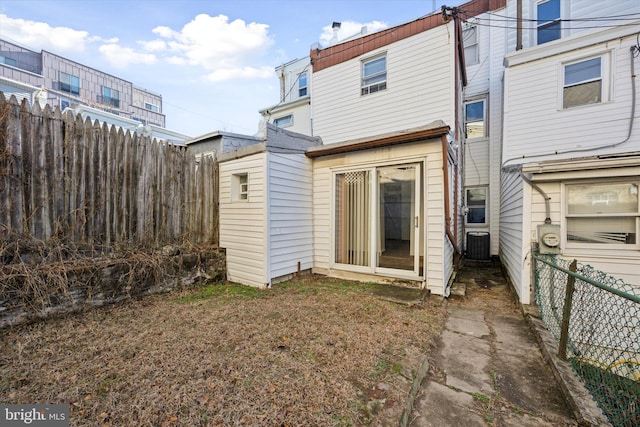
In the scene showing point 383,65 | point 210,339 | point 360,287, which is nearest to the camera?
point 210,339

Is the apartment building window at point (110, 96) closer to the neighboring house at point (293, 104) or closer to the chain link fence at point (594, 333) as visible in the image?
the neighboring house at point (293, 104)

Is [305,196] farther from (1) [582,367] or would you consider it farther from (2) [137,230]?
(1) [582,367]

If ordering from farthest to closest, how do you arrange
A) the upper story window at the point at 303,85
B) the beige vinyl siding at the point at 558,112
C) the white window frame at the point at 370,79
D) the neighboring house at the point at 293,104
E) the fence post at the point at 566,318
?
1. the upper story window at the point at 303,85
2. the neighboring house at the point at 293,104
3. the white window frame at the point at 370,79
4. the beige vinyl siding at the point at 558,112
5. the fence post at the point at 566,318

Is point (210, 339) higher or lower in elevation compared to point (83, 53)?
lower

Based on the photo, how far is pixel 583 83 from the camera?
6207 mm

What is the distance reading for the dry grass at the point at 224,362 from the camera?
5.95 ft

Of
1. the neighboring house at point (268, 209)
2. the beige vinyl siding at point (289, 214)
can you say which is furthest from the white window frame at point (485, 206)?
the neighboring house at point (268, 209)

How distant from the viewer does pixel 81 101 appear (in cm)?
2111

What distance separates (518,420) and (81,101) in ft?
98.3

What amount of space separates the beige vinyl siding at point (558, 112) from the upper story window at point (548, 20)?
1.87 meters

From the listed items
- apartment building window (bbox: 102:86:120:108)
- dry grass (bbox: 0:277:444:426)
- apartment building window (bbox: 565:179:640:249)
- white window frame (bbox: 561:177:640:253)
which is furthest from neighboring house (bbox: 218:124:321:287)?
apartment building window (bbox: 102:86:120:108)

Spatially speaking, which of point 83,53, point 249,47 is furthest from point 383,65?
point 83,53

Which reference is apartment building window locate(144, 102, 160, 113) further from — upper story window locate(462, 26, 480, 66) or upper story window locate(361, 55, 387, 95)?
upper story window locate(462, 26, 480, 66)

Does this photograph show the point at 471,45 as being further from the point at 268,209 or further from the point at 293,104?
the point at 268,209
